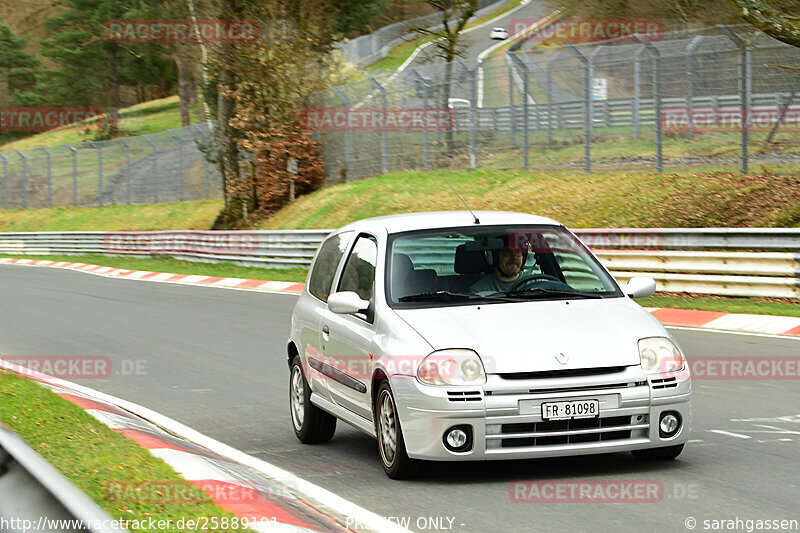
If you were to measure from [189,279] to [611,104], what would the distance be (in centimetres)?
1076

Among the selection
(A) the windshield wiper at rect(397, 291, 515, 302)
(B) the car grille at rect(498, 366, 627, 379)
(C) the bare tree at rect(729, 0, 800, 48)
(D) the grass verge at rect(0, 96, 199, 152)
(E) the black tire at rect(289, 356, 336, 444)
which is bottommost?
(D) the grass verge at rect(0, 96, 199, 152)

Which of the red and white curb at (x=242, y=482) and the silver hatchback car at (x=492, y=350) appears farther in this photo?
the silver hatchback car at (x=492, y=350)

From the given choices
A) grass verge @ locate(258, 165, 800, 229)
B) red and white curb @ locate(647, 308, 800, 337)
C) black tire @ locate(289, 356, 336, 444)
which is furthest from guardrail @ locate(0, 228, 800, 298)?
black tire @ locate(289, 356, 336, 444)

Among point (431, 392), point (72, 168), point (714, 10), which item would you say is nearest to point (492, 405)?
point (431, 392)

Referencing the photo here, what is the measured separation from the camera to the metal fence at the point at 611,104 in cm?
2130

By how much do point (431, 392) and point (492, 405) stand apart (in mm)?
342

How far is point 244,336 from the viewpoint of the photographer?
16.0 m

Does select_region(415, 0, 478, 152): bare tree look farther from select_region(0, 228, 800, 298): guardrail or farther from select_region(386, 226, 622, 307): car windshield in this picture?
select_region(386, 226, 622, 307): car windshield

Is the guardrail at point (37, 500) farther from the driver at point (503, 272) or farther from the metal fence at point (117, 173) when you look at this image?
the metal fence at point (117, 173)

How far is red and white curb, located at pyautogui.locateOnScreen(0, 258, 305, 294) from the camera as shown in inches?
971

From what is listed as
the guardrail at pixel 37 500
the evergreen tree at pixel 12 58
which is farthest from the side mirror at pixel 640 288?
the evergreen tree at pixel 12 58

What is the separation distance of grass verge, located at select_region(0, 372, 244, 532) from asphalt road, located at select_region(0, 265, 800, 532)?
38.0 inches

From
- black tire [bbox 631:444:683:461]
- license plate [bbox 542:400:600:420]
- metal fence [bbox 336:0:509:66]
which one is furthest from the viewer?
metal fence [bbox 336:0:509:66]

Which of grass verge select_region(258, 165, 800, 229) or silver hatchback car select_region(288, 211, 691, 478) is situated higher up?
silver hatchback car select_region(288, 211, 691, 478)
